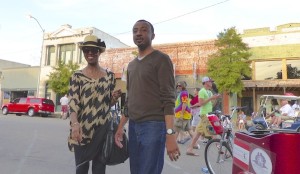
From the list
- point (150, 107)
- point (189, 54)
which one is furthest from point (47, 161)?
point (189, 54)

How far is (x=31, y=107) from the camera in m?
26.8

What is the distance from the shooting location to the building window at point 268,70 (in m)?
24.4

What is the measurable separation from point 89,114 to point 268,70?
23.7 metres

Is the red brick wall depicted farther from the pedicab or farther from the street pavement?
the pedicab

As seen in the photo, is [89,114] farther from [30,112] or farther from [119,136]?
[30,112]

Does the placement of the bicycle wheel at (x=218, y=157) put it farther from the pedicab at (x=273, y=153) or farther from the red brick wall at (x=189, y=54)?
Answer: the red brick wall at (x=189, y=54)

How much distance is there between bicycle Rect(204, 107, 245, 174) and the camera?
17.4 ft

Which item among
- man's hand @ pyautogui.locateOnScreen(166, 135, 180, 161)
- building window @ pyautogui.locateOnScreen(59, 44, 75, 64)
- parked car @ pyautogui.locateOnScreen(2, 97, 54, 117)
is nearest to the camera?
man's hand @ pyautogui.locateOnScreen(166, 135, 180, 161)

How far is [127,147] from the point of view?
3104mm

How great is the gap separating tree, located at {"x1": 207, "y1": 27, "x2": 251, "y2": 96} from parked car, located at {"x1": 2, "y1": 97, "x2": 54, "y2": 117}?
45.5ft

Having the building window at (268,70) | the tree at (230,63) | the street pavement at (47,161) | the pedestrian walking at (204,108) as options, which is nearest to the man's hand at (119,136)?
the street pavement at (47,161)

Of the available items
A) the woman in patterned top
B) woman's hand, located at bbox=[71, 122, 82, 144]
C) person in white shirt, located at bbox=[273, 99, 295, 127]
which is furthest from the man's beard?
person in white shirt, located at bbox=[273, 99, 295, 127]

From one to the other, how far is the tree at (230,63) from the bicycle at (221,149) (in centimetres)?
1770

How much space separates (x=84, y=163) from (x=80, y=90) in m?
0.70
